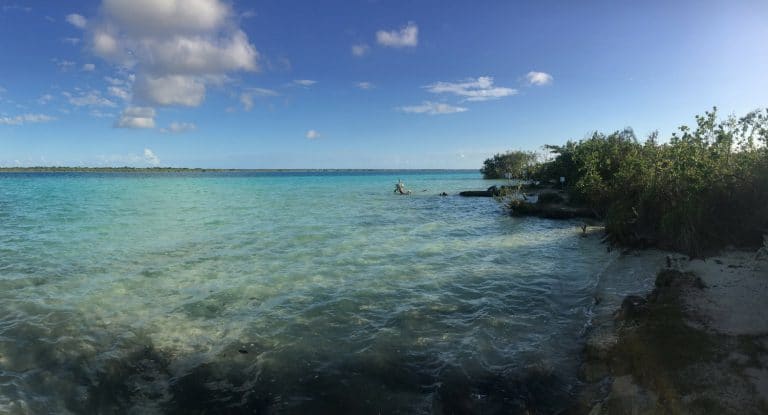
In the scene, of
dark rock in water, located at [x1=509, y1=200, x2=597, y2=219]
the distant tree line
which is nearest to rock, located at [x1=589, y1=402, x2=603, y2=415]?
the distant tree line

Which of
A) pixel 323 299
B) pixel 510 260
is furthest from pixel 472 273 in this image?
pixel 323 299

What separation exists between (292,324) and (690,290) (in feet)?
27.2

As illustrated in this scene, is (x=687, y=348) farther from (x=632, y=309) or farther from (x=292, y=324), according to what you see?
Result: (x=292, y=324)

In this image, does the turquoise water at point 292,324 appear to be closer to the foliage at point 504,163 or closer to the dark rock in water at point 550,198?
the dark rock in water at point 550,198

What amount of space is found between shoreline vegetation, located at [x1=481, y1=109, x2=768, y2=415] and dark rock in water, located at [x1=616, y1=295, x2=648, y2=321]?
0.11ft

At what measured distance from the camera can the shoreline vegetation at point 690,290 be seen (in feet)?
16.1

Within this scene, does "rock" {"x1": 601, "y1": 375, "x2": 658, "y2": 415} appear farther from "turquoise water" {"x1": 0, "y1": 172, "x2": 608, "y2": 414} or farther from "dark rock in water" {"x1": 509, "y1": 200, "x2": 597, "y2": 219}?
"dark rock in water" {"x1": 509, "y1": 200, "x2": 597, "y2": 219}

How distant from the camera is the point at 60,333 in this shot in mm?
7719

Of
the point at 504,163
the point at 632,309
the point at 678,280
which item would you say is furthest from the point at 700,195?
the point at 504,163

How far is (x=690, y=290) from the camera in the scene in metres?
8.02

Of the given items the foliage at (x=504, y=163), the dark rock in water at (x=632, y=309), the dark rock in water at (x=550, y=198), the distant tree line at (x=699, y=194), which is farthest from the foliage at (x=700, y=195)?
the foliage at (x=504, y=163)

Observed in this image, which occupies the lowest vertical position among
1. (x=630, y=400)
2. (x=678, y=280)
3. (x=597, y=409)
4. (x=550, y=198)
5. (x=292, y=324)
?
(x=292, y=324)

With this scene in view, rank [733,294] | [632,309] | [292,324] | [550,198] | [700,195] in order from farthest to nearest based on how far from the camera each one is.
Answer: [550,198]
[700,195]
[292,324]
[632,309]
[733,294]

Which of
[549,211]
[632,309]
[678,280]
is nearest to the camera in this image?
[632,309]
